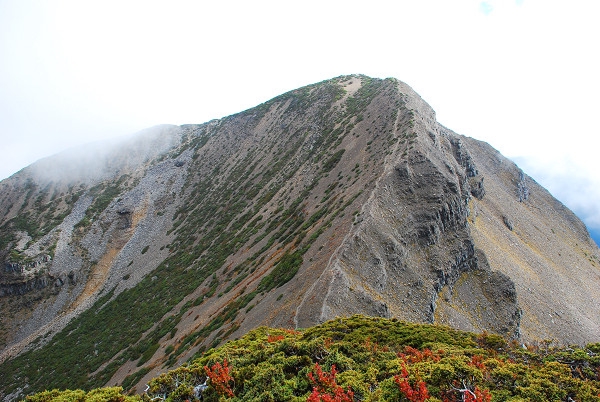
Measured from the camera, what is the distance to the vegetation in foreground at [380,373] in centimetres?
1173

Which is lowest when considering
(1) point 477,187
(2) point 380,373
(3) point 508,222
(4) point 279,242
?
(3) point 508,222

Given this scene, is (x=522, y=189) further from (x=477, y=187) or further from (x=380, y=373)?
(x=380, y=373)

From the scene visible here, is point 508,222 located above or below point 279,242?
below

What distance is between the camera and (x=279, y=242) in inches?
1656

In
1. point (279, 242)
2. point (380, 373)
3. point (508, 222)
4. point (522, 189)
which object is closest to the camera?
point (380, 373)

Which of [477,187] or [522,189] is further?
[522,189]

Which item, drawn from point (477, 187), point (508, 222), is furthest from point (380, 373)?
point (508, 222)

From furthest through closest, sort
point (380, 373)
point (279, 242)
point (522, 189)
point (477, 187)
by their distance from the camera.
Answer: point (522, 189)
point (477, 187)
point (279, 242)
point (380, 373)

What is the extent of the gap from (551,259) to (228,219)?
175ft

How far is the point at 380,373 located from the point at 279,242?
28768mm

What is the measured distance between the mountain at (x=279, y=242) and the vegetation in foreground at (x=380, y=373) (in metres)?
6.84

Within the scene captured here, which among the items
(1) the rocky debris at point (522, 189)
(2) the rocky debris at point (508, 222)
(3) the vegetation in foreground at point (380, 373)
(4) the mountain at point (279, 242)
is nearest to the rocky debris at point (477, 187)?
(4) the mountain at point (279, 242)

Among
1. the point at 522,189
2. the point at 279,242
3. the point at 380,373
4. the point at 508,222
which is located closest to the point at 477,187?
the point at 508,222

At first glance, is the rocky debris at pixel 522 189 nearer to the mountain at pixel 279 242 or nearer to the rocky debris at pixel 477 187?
the mountain at pixel 279 242
